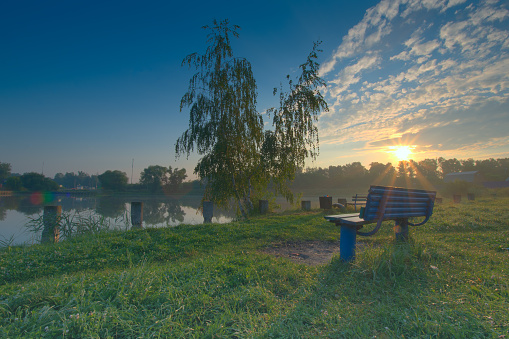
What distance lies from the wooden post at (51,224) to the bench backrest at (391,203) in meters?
7.37

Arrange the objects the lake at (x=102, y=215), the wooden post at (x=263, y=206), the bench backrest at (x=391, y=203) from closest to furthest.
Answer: the bench backrest at (x=391, y=203) → the lake at (x=102, y=215) → the wooden post at (x=263, y=206)

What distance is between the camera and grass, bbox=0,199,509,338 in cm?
197

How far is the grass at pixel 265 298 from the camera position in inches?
77.7

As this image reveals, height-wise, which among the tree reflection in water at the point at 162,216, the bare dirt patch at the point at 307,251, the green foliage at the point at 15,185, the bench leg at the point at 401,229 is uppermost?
the green foliage at the point at 15,185

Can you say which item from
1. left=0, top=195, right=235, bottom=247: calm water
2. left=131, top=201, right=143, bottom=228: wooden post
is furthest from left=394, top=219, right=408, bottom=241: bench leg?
left=131, top=201, right=143, bottom=228: wooden post

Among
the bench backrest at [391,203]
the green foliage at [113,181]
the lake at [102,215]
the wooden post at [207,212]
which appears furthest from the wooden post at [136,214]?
the green foliage at [113,181]

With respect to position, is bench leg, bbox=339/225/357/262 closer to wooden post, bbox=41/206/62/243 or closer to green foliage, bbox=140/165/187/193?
wooden post, bbox=41/206/62/243

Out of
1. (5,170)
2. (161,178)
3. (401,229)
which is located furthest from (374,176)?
(5,170)

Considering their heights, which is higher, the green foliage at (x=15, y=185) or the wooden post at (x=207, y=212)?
the green foliage at (x=15, y=185)

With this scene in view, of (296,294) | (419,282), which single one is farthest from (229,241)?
(419,282)

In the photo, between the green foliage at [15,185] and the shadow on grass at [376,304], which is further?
the green foliage at [15,185]

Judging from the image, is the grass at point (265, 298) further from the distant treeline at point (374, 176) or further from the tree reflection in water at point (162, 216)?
the distant treeline at point (374, 176)

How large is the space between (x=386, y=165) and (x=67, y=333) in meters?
81.9

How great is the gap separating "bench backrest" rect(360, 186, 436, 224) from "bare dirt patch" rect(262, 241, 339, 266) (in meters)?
1.25
